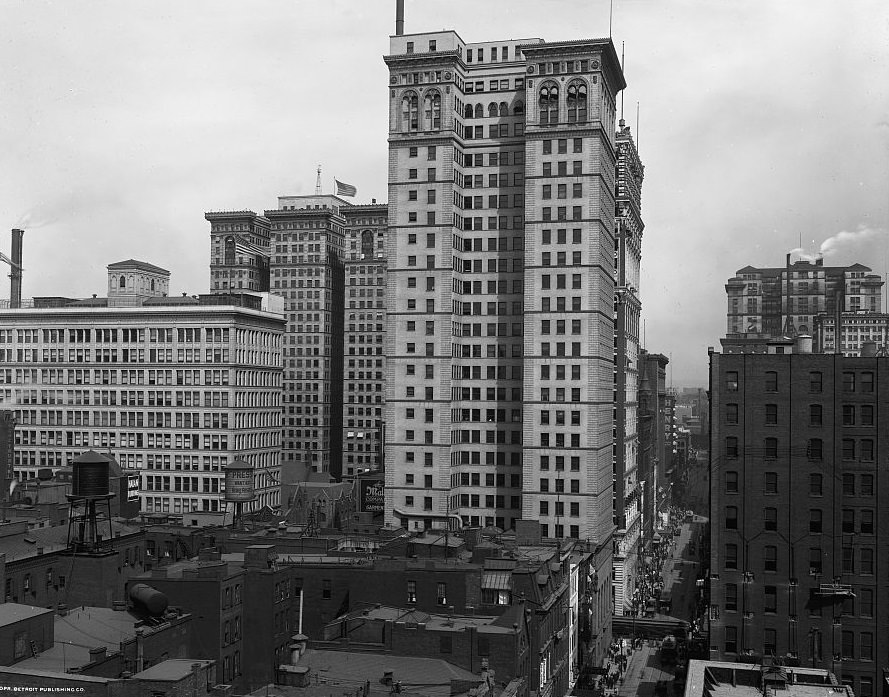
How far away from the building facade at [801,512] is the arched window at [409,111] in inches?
2363

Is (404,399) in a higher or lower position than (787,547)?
higher

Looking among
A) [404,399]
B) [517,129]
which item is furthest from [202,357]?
[517,129]

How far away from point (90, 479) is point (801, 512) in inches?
2552

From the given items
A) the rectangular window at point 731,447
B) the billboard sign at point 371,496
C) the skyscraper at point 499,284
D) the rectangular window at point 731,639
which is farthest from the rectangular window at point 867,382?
the billboard sign at point 371,496

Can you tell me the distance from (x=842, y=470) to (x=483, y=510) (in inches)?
2186

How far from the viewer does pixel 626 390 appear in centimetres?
17050

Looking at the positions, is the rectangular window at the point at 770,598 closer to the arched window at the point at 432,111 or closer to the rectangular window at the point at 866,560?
the rectangular window at the point at 866,560

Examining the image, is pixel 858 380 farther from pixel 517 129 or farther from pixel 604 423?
pixel 517 129

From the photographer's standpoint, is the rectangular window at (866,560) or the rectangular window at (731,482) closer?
the rectangular window at (866,560)

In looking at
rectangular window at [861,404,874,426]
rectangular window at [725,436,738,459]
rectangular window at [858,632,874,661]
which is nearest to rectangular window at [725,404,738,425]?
rectangular window at [725,436,738,459]

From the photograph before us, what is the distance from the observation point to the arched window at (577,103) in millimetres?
134250

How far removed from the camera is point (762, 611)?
9300 centimetres

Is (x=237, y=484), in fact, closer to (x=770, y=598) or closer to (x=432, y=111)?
(x=432, y=111)

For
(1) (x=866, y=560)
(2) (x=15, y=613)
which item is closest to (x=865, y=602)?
(1) (x=866, y=560)
